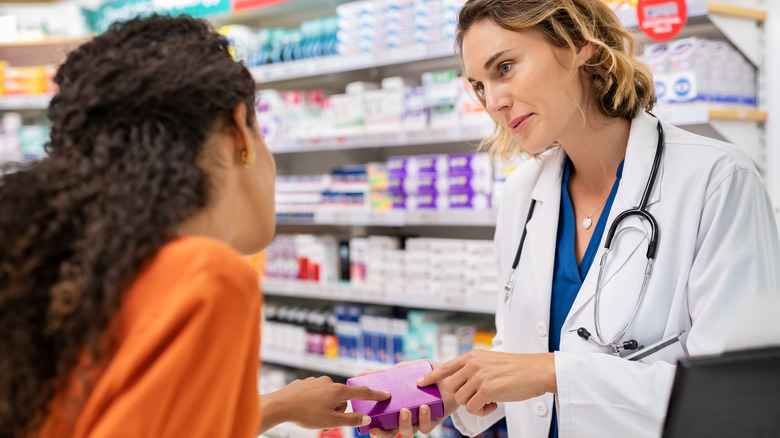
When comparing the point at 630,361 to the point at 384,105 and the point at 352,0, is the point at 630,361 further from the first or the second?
the point at 352,0

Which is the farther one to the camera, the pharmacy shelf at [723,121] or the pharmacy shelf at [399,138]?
A: the pharmacy shelf at [399,138]

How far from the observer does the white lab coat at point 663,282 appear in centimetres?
146

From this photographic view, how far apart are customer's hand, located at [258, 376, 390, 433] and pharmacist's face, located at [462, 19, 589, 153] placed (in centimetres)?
78

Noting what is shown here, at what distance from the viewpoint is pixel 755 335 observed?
0.74 m

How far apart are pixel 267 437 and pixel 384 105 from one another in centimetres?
238

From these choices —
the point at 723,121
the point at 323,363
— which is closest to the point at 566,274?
the point at 723,121

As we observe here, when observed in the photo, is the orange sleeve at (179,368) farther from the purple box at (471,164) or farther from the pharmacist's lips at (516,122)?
the purple box at (471,164)

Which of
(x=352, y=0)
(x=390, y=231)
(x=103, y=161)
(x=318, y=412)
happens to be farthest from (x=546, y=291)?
(x=352, y=0)

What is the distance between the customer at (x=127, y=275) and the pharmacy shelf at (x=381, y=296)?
230 centimetres

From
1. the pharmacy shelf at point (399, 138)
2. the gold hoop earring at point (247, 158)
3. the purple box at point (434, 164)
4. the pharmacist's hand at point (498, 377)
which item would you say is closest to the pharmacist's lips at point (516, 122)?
the pharmacist's hand at point (498, 377)

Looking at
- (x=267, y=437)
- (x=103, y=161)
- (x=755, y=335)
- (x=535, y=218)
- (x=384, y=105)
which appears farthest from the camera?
(x=267, y=437)

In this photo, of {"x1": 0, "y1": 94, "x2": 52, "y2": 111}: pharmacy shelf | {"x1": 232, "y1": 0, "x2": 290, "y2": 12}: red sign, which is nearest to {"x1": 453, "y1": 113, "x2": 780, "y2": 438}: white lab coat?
{"x1": 232, "y1": 0, "x2": 290, "y2": 12}: red sign

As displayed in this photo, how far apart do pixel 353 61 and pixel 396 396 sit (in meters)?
2.40

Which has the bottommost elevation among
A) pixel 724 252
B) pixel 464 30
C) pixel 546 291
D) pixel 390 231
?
pixel 390 231
